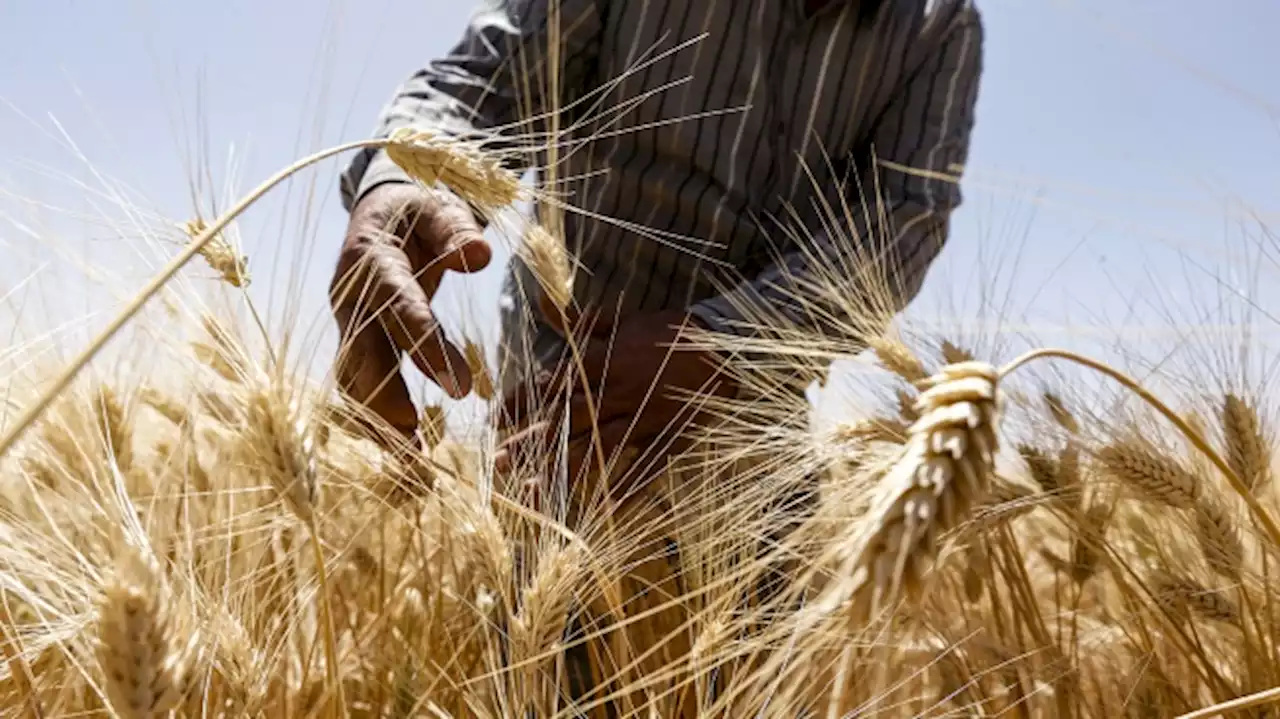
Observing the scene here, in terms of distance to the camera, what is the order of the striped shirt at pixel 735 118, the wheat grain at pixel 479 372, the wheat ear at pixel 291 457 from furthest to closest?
1. the striped shirt at pixel 735 118
2. the wheat grain at pixel 479 372
3. the wheat ear at pixel 291 457

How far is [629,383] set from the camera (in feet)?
3.01

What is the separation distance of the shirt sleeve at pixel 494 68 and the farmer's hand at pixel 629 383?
0.27m

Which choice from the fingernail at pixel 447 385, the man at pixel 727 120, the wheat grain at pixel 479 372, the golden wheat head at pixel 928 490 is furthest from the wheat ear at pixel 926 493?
the man at pixel 727 120

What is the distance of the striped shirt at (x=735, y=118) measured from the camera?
114cm

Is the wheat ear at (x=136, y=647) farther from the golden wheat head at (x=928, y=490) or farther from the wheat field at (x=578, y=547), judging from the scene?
the golden wheat head at (x=928, y=490)

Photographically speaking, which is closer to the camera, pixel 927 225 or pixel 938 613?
pixel 938 613

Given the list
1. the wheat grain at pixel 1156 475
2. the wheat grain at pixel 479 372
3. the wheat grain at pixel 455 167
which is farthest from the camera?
the wheat grain at pixel 479 372

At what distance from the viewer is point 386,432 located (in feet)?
2.45

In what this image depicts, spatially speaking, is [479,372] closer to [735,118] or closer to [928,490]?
[735,118]

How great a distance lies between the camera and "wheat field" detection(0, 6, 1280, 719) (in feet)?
1.43

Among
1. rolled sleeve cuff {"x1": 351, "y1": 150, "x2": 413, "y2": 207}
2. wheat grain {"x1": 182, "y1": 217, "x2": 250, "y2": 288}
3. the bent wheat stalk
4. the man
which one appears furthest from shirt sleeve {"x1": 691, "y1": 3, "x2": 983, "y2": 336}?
the bent wheat stalk

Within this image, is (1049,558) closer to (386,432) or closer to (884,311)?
(884,311)

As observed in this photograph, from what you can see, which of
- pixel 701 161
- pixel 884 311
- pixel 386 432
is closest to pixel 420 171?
pixel 386 432

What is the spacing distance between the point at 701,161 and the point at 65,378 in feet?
3.18
